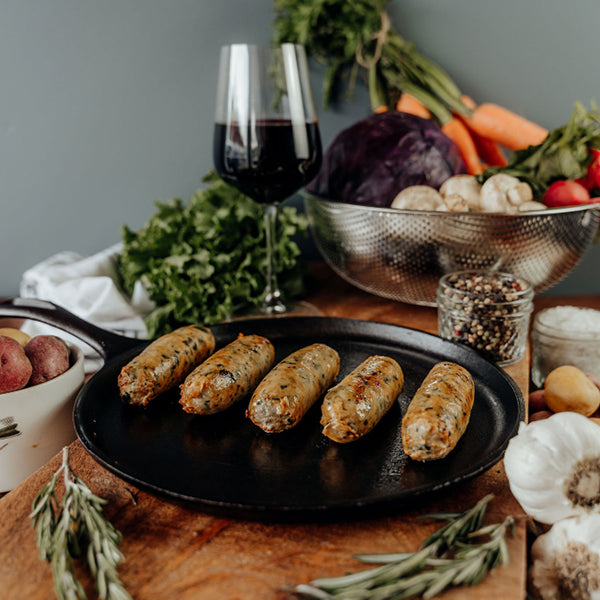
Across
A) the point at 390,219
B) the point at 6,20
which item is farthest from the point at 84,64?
the point at 390,219

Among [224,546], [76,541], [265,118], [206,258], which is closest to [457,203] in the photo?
[265,118]

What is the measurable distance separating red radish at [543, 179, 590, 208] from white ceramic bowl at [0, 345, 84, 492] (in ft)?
4.01

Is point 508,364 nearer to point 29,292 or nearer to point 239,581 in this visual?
point 239,581

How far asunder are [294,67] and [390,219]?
1.46ft

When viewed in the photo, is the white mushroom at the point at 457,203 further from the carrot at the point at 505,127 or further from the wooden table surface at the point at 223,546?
the wooden table surface at the point at 223,546

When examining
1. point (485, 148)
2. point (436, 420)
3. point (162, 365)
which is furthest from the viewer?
point (485, 148)

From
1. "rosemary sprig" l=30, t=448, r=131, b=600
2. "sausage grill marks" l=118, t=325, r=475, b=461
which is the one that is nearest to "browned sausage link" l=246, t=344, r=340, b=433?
"sausage grill marks" l=118, t=325, r=475, b=461

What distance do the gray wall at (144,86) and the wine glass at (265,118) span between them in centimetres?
64

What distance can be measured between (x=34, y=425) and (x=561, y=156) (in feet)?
4.67

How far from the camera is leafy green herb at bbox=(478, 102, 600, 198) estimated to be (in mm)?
1654

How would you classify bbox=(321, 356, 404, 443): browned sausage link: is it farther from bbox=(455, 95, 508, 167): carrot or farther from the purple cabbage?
bbox=(455, 95, 508, 167): carrot

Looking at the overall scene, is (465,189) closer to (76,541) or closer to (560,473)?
(560,473)

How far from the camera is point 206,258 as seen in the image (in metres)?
1.74

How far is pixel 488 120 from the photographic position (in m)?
1.98
